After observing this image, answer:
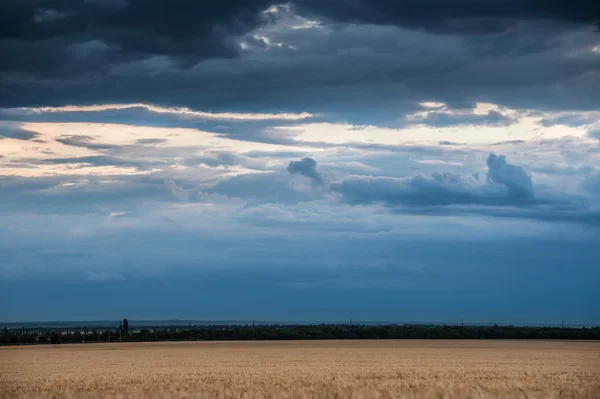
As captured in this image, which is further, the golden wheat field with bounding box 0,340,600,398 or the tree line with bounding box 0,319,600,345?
the tree line with bounding box 0,319,600,345

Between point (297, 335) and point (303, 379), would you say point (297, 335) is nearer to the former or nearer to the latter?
point (297, 335)

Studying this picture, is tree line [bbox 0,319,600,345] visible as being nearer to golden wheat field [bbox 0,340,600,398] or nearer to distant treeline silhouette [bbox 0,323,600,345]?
distant treeline silhouette [bbox 0,323,600,345]

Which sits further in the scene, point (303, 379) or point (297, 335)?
point (297, 335)

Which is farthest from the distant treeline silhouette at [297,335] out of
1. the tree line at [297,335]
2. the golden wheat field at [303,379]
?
the golden wheat field at [303,379]

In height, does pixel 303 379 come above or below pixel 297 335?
below

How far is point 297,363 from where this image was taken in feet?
181

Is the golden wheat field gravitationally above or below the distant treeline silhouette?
below

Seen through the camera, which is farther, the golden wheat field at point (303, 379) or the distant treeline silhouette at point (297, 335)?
the distant treeline silhouette at point (297, 335)

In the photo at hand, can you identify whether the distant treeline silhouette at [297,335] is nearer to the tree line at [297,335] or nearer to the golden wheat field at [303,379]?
the tree line at [297,335]

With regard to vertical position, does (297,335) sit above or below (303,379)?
above

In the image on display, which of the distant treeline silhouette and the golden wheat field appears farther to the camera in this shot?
the distant treeline silhouette

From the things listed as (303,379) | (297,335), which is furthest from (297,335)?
(303,379)

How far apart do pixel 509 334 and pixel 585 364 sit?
66.9 m

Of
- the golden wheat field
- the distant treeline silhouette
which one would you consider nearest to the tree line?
the distant treeline silhouette
